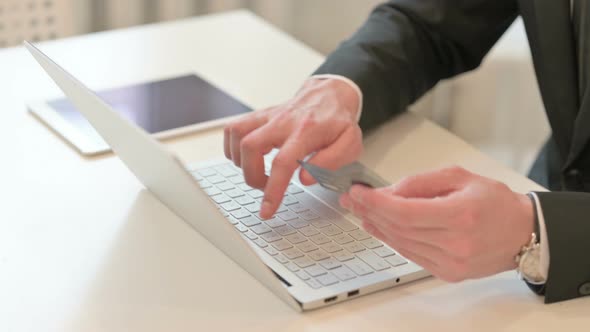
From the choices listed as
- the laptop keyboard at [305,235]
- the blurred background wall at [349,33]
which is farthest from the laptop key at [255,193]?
the blurred background wall at [349,33]

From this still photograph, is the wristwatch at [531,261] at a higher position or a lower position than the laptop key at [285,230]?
higher

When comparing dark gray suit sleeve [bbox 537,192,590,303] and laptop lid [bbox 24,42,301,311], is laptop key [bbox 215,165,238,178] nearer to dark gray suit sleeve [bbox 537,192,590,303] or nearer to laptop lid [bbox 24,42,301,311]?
laptop lid [bbox 24,42,301,311]

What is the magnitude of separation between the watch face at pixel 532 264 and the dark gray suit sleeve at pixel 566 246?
0.01 m

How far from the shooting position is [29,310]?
3.24 feet

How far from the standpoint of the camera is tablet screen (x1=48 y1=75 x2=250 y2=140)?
1.41 meters

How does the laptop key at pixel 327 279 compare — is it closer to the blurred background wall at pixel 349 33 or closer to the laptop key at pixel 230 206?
the laptop key at pixel 230 206

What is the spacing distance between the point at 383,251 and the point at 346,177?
12cm

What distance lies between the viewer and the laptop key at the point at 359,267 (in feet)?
3.41

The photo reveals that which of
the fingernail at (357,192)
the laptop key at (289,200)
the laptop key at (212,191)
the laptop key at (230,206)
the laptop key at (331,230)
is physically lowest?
the laptop key at (212,191)

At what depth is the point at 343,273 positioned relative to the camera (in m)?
1.03

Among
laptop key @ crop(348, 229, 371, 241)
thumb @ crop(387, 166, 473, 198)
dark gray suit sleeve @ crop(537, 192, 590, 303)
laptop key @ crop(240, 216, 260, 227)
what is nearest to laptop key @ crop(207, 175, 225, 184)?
laptop key @ crop(240, 216, 260, 227)

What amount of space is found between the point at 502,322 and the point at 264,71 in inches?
29.3

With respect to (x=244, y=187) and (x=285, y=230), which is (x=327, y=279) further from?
(x=244, y=187)

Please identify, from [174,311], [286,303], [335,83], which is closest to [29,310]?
[174,311]
